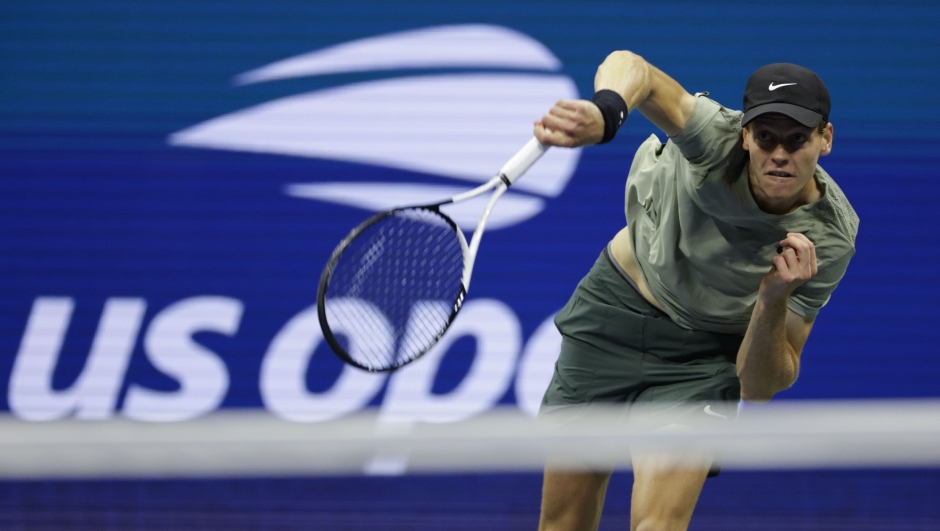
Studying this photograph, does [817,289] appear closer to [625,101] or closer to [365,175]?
[625,101]

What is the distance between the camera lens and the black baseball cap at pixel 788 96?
250 cm

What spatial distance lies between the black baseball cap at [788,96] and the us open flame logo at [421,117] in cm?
292

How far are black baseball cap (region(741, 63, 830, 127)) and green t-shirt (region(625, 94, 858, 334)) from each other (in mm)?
159

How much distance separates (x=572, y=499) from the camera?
125 inches

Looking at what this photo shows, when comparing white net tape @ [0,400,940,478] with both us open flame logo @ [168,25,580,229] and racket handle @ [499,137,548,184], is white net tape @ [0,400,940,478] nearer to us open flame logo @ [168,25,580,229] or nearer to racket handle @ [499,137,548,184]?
racket handle @ [499,137,548,184]

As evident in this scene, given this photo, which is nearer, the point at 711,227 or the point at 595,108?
the point at 595,108

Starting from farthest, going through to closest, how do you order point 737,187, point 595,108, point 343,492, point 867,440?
point 343,492, point 737,187, point 595,108, point 867,440

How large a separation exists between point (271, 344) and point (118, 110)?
4.79ft

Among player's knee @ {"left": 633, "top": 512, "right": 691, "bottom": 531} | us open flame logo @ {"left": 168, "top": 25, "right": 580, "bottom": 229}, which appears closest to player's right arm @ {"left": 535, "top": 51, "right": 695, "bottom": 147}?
player's knee @ {"left": 633, "top": 512, "right": 691, "bottom": 531}

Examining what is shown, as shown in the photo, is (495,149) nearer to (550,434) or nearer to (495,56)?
(495,56)

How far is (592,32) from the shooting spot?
18.1 ft

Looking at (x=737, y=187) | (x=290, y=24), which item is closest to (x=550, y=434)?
(x=737, y=187)

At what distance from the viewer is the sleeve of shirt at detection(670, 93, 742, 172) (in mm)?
2672

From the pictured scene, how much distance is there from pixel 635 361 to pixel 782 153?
2.80 feet
